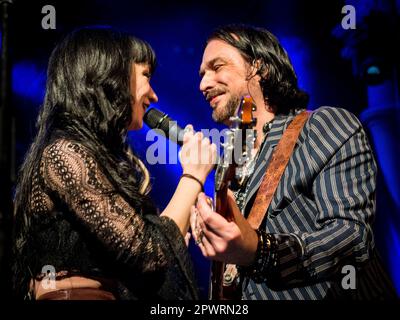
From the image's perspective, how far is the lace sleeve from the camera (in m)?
1.73

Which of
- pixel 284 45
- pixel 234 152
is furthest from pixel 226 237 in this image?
pixel 284 45

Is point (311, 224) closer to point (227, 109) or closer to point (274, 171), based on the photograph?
point (274, 171)

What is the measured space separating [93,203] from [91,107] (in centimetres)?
48

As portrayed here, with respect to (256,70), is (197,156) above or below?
below

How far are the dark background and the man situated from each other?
117 cm

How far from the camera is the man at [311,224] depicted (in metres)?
1.57

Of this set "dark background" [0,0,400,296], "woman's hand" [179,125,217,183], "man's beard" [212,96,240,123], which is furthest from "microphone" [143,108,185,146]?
"dark background" [0,0,400,296]

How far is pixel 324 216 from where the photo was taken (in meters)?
1.80

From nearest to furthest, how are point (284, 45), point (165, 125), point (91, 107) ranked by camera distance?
point (91, 107)
point (165, 125)
point (284, 45)

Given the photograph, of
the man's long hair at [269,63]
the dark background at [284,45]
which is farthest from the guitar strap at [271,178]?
the dark background at [284,45]

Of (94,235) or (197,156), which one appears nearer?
(94,235)

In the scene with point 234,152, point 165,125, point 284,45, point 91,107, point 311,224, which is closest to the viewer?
point 234,152

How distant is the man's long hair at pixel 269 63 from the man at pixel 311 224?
306 mm
